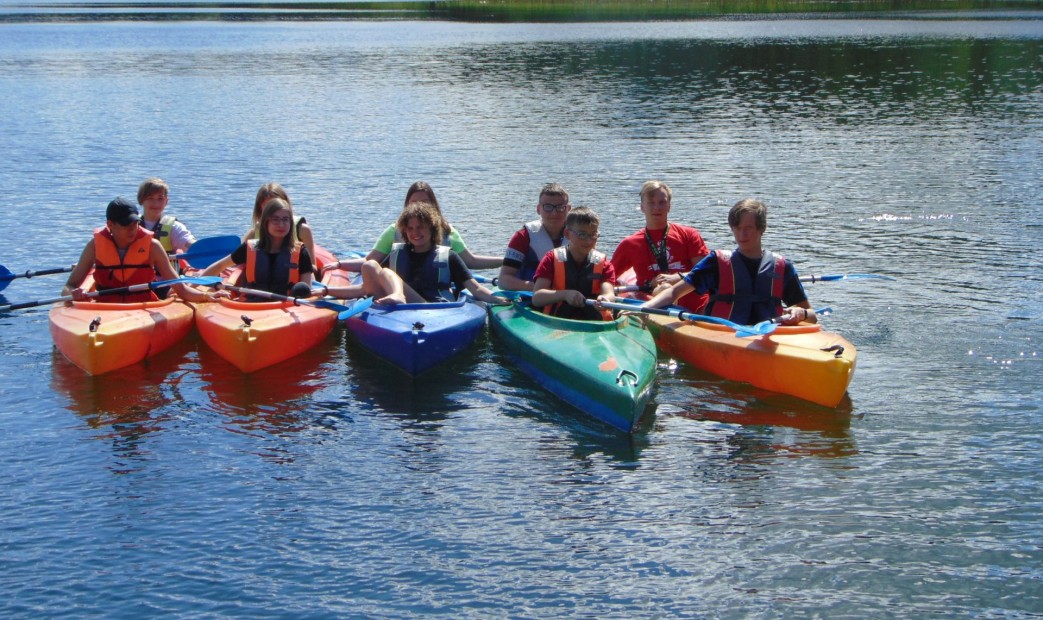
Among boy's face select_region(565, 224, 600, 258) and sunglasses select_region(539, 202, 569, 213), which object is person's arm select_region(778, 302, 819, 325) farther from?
sunglasses select_region(539, 202, 569, 213)

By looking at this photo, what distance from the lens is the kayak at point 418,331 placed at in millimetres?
7453

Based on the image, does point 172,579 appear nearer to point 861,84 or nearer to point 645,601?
point 645,601

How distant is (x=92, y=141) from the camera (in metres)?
19.5

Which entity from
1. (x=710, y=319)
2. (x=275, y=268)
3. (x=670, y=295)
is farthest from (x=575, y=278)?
(x=275, y=268)

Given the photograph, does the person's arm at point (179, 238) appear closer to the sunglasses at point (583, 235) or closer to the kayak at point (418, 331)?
the kayak at point (418, 331)

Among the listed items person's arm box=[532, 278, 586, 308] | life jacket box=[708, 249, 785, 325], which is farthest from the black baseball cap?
life jacket box=[708, 249, 785, 325]

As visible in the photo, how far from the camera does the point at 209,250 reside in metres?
10.0

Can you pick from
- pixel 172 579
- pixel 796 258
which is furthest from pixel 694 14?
pixel 172 579

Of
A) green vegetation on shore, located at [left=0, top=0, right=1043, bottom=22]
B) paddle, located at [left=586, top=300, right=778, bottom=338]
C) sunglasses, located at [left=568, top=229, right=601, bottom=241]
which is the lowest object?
paddle, located at [left=586, top=300, right=778, bottom=338]

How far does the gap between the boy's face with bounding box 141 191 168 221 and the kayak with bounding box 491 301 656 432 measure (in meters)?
3.14

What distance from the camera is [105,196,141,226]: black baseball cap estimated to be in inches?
315

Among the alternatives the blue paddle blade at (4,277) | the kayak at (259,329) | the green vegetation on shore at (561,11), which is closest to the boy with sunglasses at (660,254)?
the kayak at (259,329)

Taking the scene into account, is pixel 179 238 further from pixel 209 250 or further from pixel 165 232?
pixel 209 250

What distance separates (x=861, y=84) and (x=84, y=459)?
24.0 m
